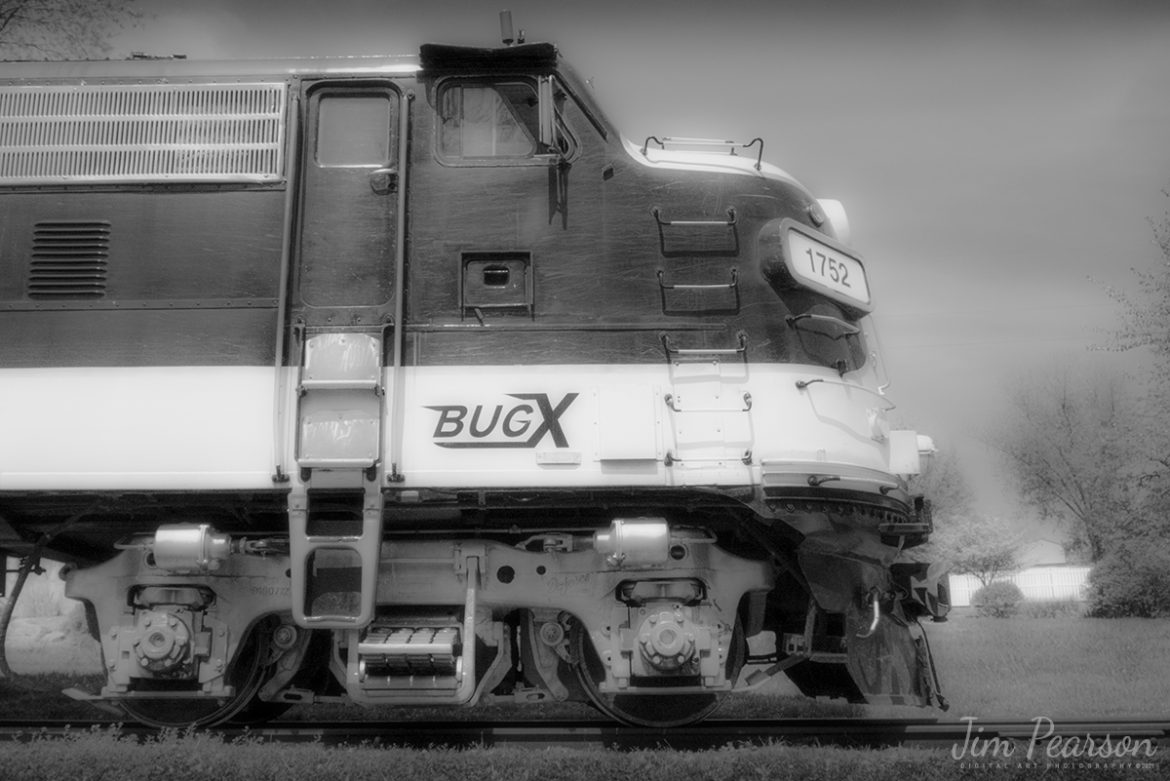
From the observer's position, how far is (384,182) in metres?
6.10

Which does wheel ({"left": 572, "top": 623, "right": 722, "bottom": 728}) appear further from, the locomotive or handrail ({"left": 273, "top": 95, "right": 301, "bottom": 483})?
handrail ({"left": 273, "top": 95, "right": 301, "bottom": 483})

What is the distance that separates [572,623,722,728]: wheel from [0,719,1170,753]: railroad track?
104 millimetres

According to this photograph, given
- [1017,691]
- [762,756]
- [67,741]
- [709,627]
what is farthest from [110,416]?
[1017,691]

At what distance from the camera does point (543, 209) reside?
20.1ft

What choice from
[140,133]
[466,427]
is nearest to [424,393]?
[466,427]

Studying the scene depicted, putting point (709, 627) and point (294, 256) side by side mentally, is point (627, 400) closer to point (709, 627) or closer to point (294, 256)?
point (709, 627)

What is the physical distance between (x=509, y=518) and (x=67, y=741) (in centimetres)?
275

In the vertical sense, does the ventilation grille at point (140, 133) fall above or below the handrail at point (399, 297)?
above

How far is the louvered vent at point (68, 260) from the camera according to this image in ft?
20.1

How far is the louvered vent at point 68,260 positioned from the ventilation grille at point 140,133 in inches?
12.4

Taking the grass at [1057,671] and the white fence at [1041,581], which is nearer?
the grass at [1057,671]

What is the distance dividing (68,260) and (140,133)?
0.91 metres

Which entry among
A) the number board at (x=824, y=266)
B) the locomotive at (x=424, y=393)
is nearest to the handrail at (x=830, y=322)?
the locomotive at (x=424, y=393)

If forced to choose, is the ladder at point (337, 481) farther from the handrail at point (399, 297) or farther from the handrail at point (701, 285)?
the handrail at point (701, 285)
